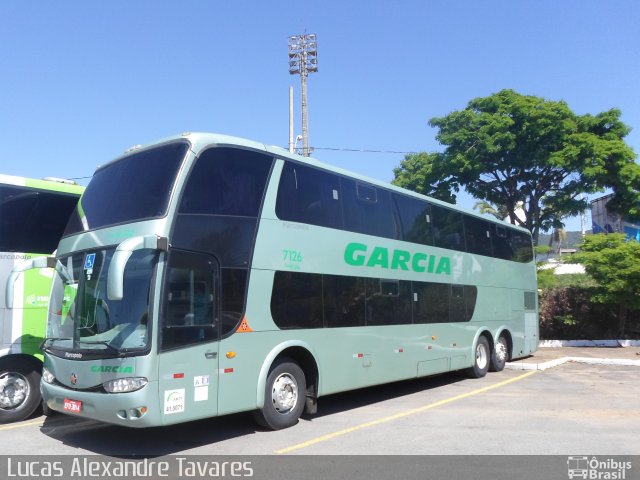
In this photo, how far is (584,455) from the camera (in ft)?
21.5

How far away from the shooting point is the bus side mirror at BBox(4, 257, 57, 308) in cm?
766

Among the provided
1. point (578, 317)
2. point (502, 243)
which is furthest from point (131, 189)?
point (578, 317)

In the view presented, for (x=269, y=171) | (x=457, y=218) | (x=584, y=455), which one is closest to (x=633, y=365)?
(x=457, y=218)

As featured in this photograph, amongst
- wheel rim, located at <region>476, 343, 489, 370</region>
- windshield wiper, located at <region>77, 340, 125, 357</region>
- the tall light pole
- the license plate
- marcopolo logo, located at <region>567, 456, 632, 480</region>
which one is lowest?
marcopolo logo, located at <region>567, 456, 632, 480</region>

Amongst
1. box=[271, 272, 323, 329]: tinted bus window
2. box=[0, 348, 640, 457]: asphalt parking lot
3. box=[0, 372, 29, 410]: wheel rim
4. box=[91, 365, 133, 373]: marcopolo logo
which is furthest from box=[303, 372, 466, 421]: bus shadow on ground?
box=[0, 372, 29, 410]: wheel rim

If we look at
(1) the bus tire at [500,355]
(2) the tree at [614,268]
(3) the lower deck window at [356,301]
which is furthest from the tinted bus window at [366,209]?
(2) the tree at [614,268]

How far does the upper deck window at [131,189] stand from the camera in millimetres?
6949

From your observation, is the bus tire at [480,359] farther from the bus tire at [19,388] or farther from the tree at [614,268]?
the bus tire at [19,388]

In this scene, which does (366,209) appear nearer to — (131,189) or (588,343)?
(131,189)

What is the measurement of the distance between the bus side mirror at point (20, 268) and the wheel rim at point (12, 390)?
3.85ft

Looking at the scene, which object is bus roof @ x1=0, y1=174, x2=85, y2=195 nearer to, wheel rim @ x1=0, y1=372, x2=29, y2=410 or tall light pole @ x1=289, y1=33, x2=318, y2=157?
wheel rim @ x1=0, y1=372, x2=29, y2=410

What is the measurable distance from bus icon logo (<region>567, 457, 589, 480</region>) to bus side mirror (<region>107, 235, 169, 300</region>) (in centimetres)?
515

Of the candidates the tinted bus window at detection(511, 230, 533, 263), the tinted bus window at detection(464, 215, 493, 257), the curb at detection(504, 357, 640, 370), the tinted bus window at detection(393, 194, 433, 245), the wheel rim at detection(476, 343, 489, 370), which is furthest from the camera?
the tinted bus window at detection(511, 230, 533, 263)

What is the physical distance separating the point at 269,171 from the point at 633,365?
525 inches
